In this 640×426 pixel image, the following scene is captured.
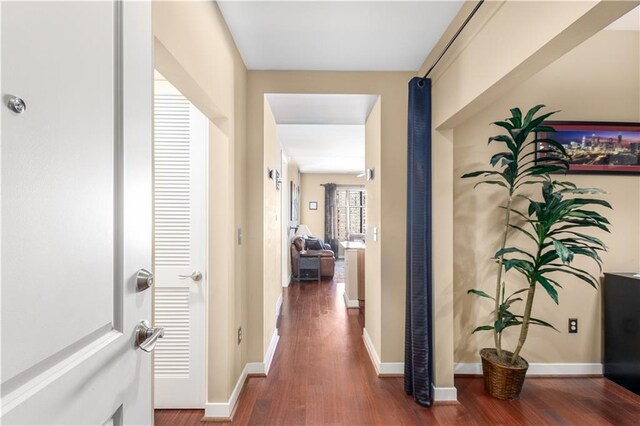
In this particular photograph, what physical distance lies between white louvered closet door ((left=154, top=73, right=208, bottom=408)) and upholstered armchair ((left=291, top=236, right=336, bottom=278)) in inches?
146

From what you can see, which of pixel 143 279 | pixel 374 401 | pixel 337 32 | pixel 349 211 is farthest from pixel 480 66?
pixel 349 211

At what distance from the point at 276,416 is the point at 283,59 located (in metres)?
2.63

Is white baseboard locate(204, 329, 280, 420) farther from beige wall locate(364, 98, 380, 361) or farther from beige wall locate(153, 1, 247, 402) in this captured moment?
beige wall locate(364, 98, 380, 361)

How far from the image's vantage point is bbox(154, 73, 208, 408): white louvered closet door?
1.94 m

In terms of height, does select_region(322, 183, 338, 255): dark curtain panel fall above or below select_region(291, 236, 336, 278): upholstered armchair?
above

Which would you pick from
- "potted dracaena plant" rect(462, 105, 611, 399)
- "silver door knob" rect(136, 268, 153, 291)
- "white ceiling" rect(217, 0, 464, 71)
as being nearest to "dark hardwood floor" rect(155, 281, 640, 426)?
"potted dracaena plant" rect(462, 105, 611, 399)

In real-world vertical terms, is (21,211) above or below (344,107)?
below

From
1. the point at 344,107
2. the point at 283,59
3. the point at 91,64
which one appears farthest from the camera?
the point at 344,107

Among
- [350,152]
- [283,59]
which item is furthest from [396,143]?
[350,152]

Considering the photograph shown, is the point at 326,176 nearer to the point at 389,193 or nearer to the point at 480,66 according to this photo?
the point at 389,193

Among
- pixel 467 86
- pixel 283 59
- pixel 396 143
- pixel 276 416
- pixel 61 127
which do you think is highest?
pixel 283 59

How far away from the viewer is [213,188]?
1916 millimetres

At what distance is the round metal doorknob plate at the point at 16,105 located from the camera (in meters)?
0.45

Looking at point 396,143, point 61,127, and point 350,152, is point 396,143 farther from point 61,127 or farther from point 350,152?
point 350,152
